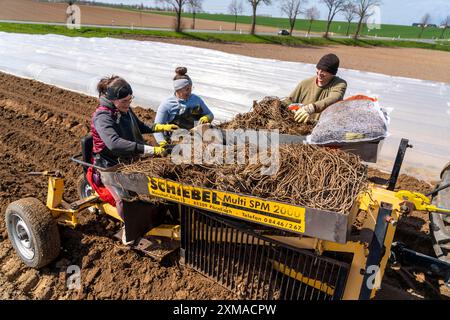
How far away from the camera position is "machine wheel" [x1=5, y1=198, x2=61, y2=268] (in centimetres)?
353

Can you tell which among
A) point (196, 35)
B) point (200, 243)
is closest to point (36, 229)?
point (200, 243)

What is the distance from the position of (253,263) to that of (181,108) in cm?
228

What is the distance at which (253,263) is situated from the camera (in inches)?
130

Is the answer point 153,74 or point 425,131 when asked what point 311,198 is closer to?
point 425,131

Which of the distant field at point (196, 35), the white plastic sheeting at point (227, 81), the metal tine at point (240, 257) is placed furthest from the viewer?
the distant field at point (196, 35)

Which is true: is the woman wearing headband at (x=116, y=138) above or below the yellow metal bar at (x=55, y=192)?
above

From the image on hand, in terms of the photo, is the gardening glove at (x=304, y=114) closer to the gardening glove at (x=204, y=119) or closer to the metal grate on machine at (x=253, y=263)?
the gardening glove at (x=204, y=119)

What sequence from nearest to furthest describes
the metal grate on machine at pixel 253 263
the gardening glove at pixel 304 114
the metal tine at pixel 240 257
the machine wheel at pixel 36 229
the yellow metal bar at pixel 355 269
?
the yellow metal bar at pixel 355 269 → the metal grate on machine at pixel 253 263 → the metal tine at pixel 240 257 → the machine wheel at pixel 36 229 → the gardening glove at pixel 304 114

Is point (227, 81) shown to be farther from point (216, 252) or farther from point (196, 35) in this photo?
point (196, 35)

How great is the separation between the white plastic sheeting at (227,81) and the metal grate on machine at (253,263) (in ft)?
14.1

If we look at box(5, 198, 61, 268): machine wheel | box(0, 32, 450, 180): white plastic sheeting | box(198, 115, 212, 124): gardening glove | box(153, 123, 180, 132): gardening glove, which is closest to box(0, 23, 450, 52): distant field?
box(0, 32, 450, 180): white plastic sheeting

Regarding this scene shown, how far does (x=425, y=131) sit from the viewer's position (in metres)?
7.82

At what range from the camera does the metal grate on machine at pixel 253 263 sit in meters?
2.95

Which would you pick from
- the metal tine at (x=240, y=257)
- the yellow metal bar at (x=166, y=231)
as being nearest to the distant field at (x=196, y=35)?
the yellow metal bar at (x=166, y=231)
